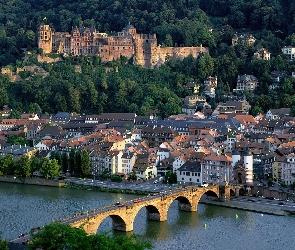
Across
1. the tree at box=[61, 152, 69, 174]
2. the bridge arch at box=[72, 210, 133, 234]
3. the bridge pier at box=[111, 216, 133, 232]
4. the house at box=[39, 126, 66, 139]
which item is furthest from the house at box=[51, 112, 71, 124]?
the bridge arch at box=[72, 210, 133, 234]

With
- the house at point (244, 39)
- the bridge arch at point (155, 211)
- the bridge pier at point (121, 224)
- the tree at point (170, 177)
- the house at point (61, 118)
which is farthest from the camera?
the house at point (244, 39)

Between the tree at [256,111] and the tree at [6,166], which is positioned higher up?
the tree at [256,111]

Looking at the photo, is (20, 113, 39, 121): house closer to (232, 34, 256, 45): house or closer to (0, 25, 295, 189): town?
(0, 25, 295, 189): town

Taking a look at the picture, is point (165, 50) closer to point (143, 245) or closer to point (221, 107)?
point (221, 107)

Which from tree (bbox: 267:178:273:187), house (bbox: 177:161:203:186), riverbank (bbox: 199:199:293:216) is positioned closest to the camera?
riverbank (bbox: 199:199:293:216)

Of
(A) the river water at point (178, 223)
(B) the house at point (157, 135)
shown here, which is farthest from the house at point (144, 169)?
(B) the house at point (157, 135)

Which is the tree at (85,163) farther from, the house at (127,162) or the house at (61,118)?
the house at (61,118)
